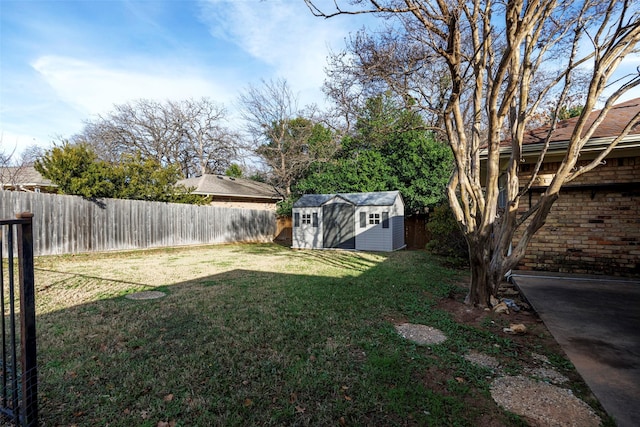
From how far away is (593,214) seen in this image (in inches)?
238

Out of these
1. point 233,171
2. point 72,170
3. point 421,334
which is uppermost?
point 233,171

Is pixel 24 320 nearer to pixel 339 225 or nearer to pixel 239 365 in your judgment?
pixel 239 365

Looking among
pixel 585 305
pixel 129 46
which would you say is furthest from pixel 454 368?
pixel 129 46

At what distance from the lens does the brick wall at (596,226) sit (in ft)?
19.0

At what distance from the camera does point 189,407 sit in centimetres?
227

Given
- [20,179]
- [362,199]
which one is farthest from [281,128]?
[20,179]

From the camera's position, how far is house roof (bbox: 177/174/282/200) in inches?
744

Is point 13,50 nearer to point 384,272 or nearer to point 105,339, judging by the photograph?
point 105,339

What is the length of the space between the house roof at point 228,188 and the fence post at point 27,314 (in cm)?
1660

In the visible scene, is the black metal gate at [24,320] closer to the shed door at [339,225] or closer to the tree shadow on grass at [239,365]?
the tree shadow on grass at [239,365]

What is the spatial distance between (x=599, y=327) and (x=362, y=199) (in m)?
10.6

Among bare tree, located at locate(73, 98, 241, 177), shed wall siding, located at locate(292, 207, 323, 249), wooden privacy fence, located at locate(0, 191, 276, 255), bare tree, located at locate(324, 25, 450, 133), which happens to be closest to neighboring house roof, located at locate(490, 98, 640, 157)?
bare tree, located at locate(324, 25, 450, 133)

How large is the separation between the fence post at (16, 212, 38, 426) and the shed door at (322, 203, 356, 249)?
40.4 feet

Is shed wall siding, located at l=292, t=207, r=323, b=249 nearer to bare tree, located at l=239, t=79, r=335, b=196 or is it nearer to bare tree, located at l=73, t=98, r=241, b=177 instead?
bare tree, located at l=239, t=79, r=335, b=196
